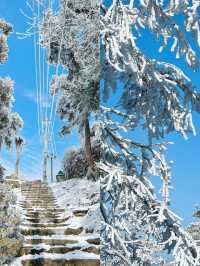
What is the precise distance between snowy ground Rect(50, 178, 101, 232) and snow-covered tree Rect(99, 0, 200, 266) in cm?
9

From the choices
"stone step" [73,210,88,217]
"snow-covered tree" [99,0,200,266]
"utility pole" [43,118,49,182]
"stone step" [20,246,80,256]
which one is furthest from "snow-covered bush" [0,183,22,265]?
"snow-covered tree" [99,0,200,266]

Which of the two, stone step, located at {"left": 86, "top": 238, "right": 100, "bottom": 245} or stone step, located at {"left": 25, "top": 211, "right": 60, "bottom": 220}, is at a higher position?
stone step, located at {"left": 25, "top": 211, "right": 60, "bottom": 220}

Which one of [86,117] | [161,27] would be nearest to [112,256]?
[86,117]

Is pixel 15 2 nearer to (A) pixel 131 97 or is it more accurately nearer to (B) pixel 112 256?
(A) pixel 131 97

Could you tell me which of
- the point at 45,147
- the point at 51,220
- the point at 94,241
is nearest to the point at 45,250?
the point at 51,220

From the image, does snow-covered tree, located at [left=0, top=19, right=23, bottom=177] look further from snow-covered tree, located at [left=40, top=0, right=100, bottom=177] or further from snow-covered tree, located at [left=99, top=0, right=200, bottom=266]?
snow-covered tree, located at [left=99, top=0, right=200, bottom=266]

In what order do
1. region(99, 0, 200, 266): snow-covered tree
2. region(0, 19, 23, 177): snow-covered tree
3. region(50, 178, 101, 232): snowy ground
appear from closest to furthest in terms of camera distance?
region(99, 0, 200, 266): snow-covered tree, region(0, 19, 23, 177): snow-covered tree, region(50, 178, 101, 232): snowy ground

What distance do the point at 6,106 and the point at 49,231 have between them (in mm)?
680

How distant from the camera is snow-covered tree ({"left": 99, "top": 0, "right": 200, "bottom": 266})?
2148mm

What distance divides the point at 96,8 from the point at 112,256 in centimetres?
139

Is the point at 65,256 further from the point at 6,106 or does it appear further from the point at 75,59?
the point at 75,59

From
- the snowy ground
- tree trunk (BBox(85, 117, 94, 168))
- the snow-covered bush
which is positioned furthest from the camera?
tree trunk (BBox(85, 117, 94, 168))

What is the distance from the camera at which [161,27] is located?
223cm

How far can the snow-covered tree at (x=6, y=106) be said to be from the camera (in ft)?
8.52
